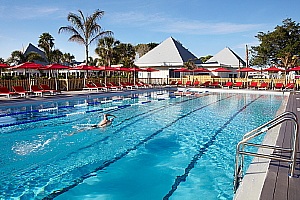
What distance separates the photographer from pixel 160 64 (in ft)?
109

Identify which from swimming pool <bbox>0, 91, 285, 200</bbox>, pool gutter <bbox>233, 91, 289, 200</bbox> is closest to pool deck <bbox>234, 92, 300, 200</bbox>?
pool gutter <bbox>233, 91, 289, 200</bbox>

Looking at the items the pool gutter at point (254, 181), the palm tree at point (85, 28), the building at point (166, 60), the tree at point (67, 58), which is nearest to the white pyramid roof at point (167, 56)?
the building at point (166, 60)

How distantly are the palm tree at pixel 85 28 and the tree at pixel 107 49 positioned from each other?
15.1m

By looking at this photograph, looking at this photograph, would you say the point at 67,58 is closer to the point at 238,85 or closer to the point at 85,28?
the point at 85,28

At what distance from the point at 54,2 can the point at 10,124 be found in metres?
17.4

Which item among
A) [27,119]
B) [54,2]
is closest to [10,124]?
[27,119]

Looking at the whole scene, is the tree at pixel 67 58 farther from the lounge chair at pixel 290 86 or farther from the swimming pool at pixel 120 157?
the swimming pool at pixel 120 157

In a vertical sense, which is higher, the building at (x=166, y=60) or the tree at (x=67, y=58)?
the tree at (x=67, y=58)

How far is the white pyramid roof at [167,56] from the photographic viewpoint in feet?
111

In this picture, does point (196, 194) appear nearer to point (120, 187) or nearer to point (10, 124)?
point (120, 187)

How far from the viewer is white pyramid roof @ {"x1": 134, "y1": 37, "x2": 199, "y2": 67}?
33688 mm

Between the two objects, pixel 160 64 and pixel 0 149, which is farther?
pixel 160 64

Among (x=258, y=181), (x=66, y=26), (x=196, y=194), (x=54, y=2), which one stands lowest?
(x=196, y=194)

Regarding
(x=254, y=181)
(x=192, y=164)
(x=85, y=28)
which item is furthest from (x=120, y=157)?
(x=85, y=28)
